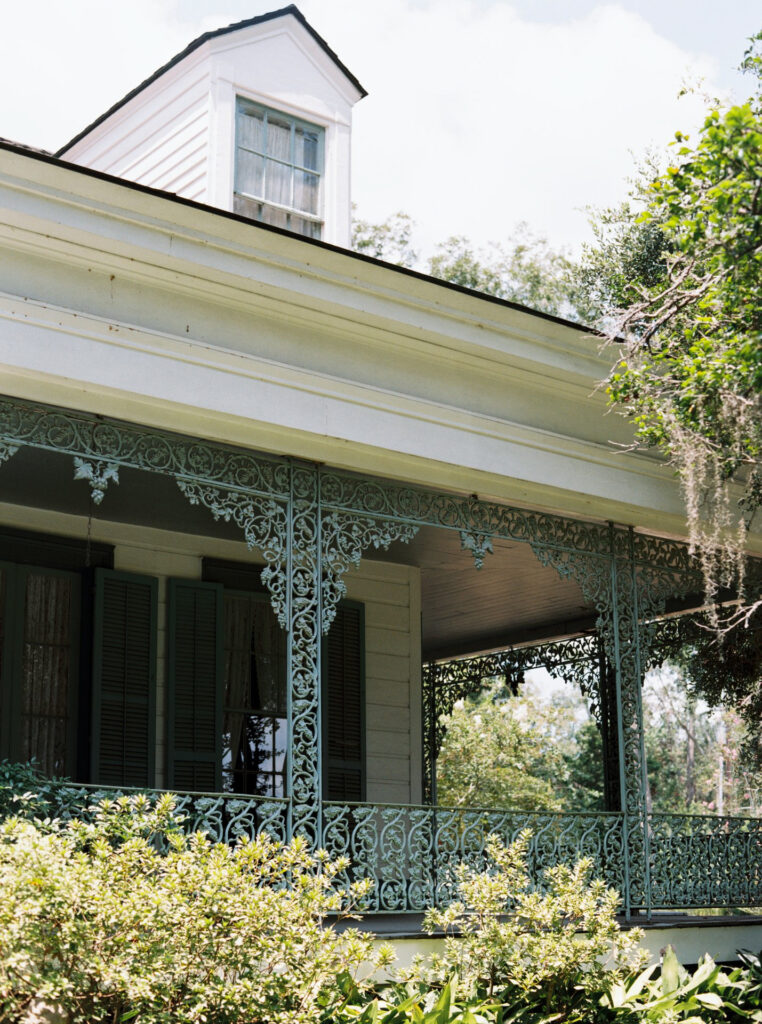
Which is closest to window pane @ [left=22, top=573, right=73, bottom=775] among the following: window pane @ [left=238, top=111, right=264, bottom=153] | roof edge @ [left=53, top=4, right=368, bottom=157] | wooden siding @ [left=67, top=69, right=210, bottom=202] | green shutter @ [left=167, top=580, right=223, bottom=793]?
green shutter @ [left=167, top=580, right=223, bottom=793]

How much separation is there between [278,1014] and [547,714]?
23.5 meters

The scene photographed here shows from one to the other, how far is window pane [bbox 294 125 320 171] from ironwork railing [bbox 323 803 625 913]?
546 cm

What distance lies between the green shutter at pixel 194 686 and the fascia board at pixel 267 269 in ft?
10.1

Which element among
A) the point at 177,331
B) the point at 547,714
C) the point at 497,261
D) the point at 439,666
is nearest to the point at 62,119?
the point at 497,261

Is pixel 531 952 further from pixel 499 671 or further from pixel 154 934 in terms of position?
pixel 499 671

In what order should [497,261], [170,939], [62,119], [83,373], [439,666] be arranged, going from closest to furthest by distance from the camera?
1. [170,939]
2. [83,373]
3. [439,666]
4. [497,261]
5. [62,119]

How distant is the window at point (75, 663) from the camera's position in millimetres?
9102

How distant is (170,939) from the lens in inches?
215

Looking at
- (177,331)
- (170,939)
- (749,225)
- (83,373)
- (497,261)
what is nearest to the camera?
(170,939)

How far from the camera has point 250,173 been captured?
10.5 m

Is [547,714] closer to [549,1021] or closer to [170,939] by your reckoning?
[549,1021]

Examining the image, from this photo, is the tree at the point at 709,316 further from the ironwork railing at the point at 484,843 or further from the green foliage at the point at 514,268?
the green foliage at the point at 514,268

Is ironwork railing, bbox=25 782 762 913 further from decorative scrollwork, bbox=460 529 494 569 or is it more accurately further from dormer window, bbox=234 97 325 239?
dormer window, bbox=234 97 325 239

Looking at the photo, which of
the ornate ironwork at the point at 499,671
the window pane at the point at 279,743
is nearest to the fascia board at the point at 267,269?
the window pane at the point at 279,743
